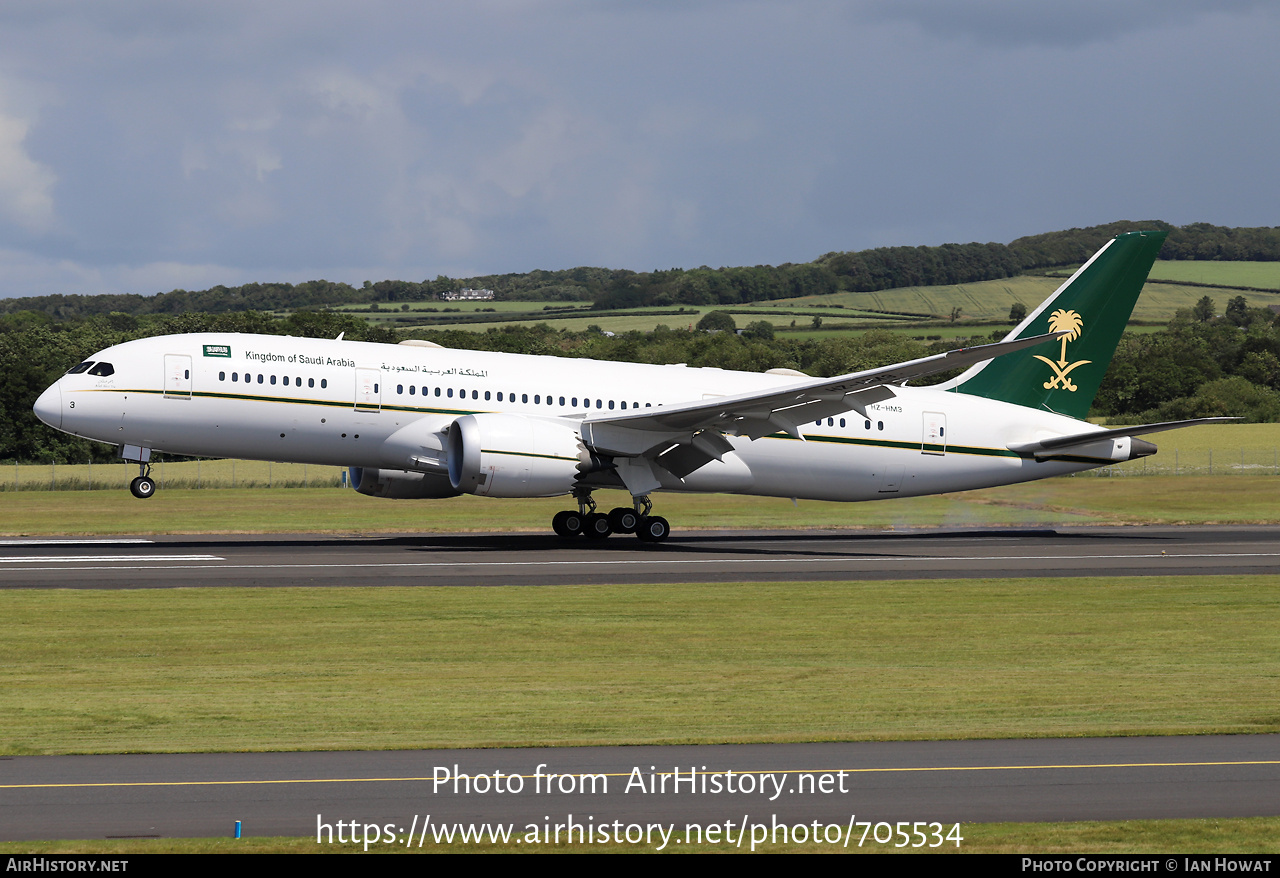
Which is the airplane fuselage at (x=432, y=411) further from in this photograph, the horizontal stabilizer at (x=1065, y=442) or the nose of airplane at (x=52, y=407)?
the horizontal stabilizer at (x=1065, y=442)

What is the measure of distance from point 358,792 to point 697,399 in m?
25.7

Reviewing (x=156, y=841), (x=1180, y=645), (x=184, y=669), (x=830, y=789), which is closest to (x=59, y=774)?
(x=156, y=841)

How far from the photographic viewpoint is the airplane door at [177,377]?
104ft

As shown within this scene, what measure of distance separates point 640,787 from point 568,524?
984 inches

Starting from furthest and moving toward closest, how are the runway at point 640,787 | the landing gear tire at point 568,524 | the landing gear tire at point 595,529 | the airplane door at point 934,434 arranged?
1. the airplane door at point 934,434
2. the landing gear tire at point 595,529
3. the landing gear tire at point 568,524
4. the runway at point 640,787

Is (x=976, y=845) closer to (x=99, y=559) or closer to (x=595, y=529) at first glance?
(x=99, y=559)

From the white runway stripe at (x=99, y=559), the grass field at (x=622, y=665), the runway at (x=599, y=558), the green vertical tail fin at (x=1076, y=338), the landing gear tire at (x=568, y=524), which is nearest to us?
the grass field at (x=622, y=665)

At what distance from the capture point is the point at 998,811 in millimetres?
10156

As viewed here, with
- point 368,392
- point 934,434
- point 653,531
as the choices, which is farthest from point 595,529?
point 934,434

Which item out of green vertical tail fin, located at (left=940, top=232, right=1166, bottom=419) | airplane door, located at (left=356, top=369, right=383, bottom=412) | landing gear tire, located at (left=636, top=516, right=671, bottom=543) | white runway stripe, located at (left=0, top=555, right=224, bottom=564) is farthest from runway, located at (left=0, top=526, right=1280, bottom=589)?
green vertical tail fin, located at (left=940, top=232, right=1166, bottom=419)

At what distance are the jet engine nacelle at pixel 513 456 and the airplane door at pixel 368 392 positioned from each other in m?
2.03

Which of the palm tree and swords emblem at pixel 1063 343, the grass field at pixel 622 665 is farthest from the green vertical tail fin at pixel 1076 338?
the grass field at pixel 622 665

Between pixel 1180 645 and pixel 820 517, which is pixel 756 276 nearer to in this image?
pixel 820 517

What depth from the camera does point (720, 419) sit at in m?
33.1
